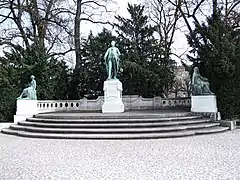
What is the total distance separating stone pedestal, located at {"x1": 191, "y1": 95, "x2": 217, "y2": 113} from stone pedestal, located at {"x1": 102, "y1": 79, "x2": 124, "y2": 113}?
3.55 meters

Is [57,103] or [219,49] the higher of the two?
[219,49]

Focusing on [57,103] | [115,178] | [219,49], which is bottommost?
[115,178]

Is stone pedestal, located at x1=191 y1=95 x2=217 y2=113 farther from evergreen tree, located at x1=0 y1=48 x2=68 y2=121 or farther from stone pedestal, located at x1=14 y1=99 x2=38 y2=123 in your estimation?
evergreen tree, located at x1=0 y1=48 x2=68 y2=121

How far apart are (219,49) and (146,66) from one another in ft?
22.2

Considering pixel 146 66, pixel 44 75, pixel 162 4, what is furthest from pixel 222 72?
pixel 162 4

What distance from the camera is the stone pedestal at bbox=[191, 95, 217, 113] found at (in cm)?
1293

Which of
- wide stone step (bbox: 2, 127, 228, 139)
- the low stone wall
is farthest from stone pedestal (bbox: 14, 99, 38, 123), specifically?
wide stone step (bbox: 2, 127, 228, 139)

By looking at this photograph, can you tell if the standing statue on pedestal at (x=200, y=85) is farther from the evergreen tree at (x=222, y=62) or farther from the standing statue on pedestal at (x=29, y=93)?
the standing statue on pedestal at (x=29, y=93)

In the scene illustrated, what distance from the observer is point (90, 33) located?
848 inches

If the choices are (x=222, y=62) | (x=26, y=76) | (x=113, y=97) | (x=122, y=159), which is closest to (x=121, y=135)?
(x=122, y=159)

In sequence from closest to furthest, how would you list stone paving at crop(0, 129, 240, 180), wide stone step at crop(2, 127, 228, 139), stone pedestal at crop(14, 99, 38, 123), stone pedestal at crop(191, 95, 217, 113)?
stone paving at crop(0, 129, 240, 180), wide stone step at crop(2, 127, 228, 139), stone pedestal at crop(191, 95, 217, 113), stone pedestal at crop(14, 99, 38, 123)

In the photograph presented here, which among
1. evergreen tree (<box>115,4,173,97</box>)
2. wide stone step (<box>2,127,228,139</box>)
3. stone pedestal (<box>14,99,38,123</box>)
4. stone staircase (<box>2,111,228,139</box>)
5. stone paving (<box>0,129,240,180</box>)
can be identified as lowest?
stone paving (<box>0,129,240,180</box>)

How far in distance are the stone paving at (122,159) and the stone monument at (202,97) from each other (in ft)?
12.8

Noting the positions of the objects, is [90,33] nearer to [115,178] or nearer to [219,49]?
[219,49]
